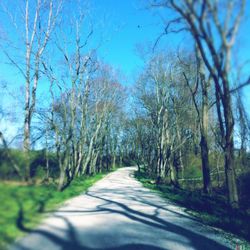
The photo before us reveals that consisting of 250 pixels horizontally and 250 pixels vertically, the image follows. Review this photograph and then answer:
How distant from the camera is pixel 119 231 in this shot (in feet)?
24.3

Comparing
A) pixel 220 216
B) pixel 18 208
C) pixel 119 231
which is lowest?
pixel 220 216

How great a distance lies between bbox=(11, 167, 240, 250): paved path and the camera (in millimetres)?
4908

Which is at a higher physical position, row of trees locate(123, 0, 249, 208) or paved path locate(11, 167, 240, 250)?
row of trees locate(123, 0, 249, 208)

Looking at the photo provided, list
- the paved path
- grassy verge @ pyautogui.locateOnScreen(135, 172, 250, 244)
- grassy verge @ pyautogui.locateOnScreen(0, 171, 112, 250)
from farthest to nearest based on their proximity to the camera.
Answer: grassy verge @ pyautogui.locateOnScreen(135, 172, 250, 244) < the paved path < grassy verge @ pyautogui.locateOnScreen(0, 171, 112, 250)

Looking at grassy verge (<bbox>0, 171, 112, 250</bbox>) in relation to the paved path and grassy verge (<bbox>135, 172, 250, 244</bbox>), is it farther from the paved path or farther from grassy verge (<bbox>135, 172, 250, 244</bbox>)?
grassy verge (<bbox>135, 172, 250, 244</bbox>)

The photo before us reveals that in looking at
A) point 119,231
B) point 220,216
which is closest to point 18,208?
point 119,231

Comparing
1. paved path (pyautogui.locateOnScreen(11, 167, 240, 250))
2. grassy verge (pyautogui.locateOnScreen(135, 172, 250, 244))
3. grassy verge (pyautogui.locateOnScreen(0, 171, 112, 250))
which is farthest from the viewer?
grassy verge (pyautogui.locateOnScreen(135, 172, 250, 244))

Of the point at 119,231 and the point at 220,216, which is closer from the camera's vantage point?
the point at 119,231

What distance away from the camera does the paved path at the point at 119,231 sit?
4908mm

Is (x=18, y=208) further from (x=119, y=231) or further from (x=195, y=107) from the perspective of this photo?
(x=195, y=107)

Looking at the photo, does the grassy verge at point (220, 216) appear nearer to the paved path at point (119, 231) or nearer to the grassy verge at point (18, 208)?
the paved path at point (119, 231)

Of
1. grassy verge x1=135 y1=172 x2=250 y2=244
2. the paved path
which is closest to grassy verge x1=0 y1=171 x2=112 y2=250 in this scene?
the paved path

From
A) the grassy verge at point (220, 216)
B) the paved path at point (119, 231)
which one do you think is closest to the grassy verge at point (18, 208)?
the paved path at point (119, 231)

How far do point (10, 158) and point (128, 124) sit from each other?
4464 cm
